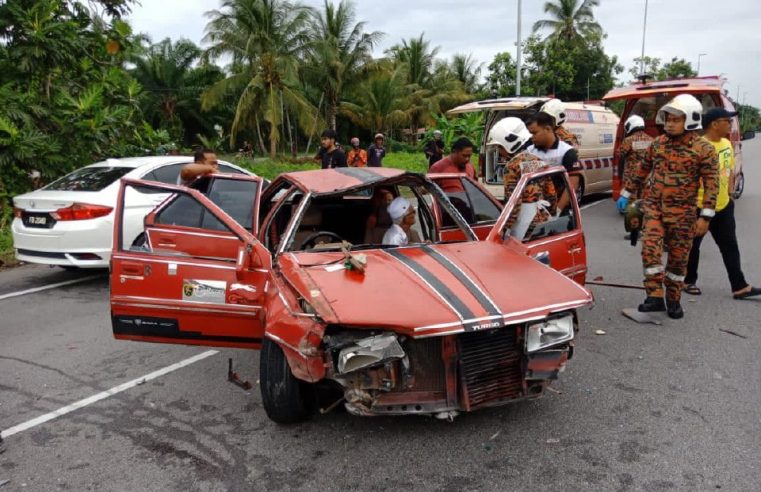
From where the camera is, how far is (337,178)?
430cm

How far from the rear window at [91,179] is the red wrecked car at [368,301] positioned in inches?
108

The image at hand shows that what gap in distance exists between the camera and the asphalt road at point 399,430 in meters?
2.99

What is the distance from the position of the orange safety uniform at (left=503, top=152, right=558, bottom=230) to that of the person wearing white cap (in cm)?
82

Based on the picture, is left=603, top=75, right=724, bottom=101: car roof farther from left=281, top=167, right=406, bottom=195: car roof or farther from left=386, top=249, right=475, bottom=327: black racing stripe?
left=386, top=249, right=475, bottom=327: black racing stripe

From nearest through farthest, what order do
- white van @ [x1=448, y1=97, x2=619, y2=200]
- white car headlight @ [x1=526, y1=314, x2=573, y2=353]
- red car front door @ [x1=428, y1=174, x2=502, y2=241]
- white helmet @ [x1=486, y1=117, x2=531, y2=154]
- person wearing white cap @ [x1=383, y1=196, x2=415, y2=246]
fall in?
white car headlight @ [x1=526, y1=314, x2=573, y2=353] < person wearing white cap @ [x1=383, y1=196, x2=415, y2=246] < white helmet @ [x1=486, y1=117, x2=531, y2=154] < red car front door @ [x1=428, y1=174, x2=502, y2=241] < white van @ [x1=448, y1=97, x2=619, y2=200]

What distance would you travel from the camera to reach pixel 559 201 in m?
4.90

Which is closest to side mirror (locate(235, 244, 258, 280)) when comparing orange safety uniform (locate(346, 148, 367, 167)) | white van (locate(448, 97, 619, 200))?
white van (locate(448, 97, 619, 200))

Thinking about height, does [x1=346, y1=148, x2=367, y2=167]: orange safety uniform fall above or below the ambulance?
below

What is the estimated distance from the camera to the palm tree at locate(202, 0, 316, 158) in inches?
983

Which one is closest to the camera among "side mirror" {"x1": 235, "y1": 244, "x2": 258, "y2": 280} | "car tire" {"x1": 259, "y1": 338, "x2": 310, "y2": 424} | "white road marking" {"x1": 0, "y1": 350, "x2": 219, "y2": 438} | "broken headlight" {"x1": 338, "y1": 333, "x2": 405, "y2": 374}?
"broken headlight" {"x1": 338, "y1": 333, "x2": 405, "y2": 374}

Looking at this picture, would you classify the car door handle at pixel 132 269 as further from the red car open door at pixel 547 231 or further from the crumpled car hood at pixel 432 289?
the red car open door at pixel 547 231

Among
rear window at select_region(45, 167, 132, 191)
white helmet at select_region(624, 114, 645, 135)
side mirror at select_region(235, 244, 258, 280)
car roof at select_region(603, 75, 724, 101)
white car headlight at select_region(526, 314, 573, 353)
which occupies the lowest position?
white car headlight at select_region(526, 314, 573, 353)

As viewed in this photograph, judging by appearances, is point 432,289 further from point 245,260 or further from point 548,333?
point 245,260

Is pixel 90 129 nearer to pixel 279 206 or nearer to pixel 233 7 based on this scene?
pixel 279 206
